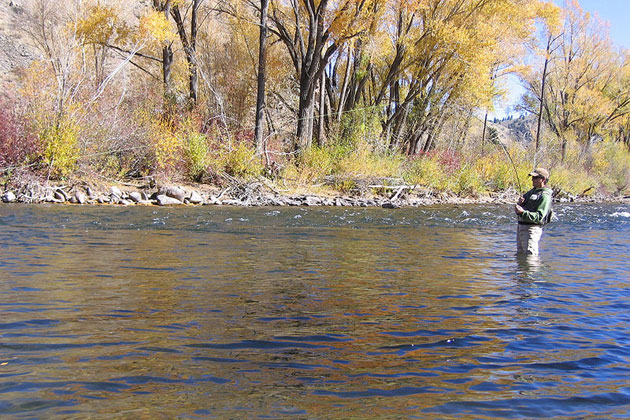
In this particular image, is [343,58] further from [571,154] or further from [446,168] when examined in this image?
[571,154]

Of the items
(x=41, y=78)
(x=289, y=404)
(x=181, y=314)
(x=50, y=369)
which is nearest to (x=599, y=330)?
(x=289, y=404)

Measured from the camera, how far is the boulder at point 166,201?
667 inches

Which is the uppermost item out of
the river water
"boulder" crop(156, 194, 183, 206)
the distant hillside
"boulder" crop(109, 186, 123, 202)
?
the distant hillside

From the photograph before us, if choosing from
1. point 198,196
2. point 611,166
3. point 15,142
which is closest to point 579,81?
point 611,166

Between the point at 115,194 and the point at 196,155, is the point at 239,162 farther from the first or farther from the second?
the point at 115,194

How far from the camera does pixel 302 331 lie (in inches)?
185

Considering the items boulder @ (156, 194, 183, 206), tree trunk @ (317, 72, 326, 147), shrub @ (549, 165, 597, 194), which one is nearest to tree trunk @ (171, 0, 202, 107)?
tree trunk @ (317, 72, 326, 147)

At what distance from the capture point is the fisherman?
350 inches

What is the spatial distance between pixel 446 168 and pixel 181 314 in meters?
21.7

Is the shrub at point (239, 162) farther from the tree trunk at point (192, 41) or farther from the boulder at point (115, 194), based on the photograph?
the tree trunk at point (192, 41)

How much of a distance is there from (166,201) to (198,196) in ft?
3.90

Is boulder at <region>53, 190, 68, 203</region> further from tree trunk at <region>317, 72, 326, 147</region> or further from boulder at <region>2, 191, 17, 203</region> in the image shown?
tree trunk at <region>317, 72, 326, 147</region>

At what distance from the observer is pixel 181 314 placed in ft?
16.6

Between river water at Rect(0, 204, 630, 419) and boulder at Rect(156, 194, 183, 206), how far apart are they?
22.5 ft
